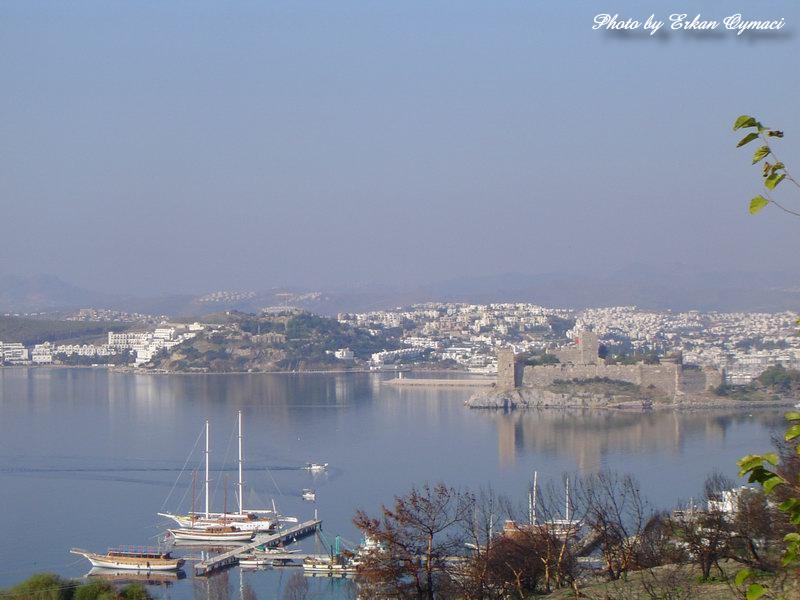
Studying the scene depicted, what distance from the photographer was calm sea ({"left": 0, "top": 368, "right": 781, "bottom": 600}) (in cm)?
1020

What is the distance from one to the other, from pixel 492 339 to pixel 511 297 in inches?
1307

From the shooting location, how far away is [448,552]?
510cm

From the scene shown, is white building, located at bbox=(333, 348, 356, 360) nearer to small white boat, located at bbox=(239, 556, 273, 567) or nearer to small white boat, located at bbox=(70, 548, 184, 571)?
small white boat, located at bbox=(239, 556, 273, 567)

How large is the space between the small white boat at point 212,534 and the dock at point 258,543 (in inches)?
9.3

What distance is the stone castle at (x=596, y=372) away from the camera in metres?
21.2

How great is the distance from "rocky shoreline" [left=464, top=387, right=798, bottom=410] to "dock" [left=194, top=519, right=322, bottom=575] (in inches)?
431

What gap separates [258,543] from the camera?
9.76m

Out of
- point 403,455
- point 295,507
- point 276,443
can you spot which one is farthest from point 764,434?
point 295,507

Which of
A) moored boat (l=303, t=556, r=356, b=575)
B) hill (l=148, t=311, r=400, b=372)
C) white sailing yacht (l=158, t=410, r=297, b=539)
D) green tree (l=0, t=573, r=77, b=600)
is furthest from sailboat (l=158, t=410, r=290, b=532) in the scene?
hill (l=148, t=311, r=400, b=372)

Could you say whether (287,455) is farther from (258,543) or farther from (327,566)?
(327,566)

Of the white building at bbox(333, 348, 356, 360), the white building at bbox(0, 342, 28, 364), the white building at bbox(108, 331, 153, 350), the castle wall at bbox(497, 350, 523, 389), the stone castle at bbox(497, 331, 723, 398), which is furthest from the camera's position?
the white building at bbox(108, 331, 153, 350)

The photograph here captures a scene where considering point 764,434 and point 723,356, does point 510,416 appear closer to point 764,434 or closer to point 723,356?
point 764,434

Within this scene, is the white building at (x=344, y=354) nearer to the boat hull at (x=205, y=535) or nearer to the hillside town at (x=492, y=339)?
the hillside town at (x=492, y=339)

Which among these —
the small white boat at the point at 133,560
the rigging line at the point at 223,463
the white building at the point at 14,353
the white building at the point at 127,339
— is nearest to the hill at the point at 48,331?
the white building at the point at 14,353
